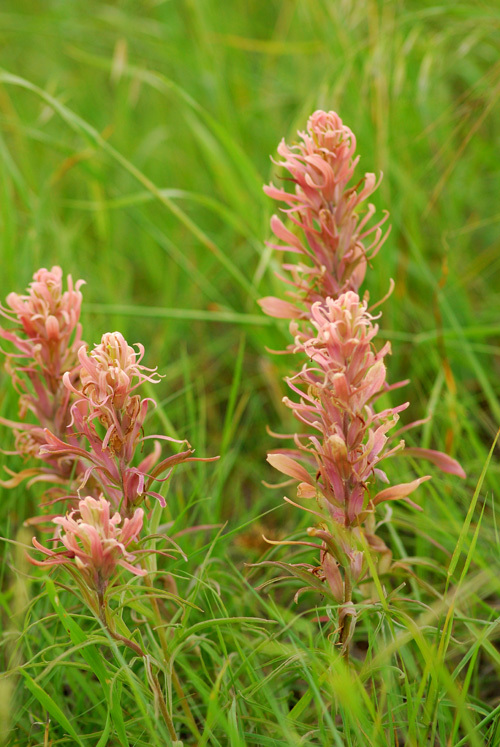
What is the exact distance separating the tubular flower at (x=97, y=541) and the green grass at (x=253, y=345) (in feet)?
0.20

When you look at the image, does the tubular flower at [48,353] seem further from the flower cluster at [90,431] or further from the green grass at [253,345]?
the green grass at [253,345]

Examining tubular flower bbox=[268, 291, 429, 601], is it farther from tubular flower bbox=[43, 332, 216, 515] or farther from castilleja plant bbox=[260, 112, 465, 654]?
tubular flower bbox=[43, 332, 216, 515]

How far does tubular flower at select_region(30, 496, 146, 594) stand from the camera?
104 cm

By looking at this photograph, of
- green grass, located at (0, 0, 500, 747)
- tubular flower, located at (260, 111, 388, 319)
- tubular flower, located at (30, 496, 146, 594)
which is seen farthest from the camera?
tubular flower, located at (260, 111, 388, 319)

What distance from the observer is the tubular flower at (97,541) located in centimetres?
104

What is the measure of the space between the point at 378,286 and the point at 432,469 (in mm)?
765

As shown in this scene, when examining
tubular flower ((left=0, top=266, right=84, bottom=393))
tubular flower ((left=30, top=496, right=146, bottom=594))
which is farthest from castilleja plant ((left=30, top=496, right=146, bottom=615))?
tubular flower ((left=0, top=266, right=84, bottom=393))

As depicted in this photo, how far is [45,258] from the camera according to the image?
2.63 m

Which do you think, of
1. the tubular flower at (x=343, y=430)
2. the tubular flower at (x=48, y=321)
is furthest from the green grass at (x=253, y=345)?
the tubular flower at (x=48, y=321)

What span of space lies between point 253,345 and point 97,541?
5.49 ft

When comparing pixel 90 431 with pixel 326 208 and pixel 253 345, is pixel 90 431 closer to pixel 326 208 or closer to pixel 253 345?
pixel 326 208

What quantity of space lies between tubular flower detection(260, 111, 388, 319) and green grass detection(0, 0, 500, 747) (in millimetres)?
390

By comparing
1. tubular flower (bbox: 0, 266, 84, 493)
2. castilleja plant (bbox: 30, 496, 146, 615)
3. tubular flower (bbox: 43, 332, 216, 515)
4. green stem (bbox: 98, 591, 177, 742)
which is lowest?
green stem (bbox: 98, 591, 177, 742)

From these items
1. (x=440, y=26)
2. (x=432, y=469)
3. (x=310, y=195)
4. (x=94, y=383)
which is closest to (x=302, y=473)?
(x=94, y=383)
